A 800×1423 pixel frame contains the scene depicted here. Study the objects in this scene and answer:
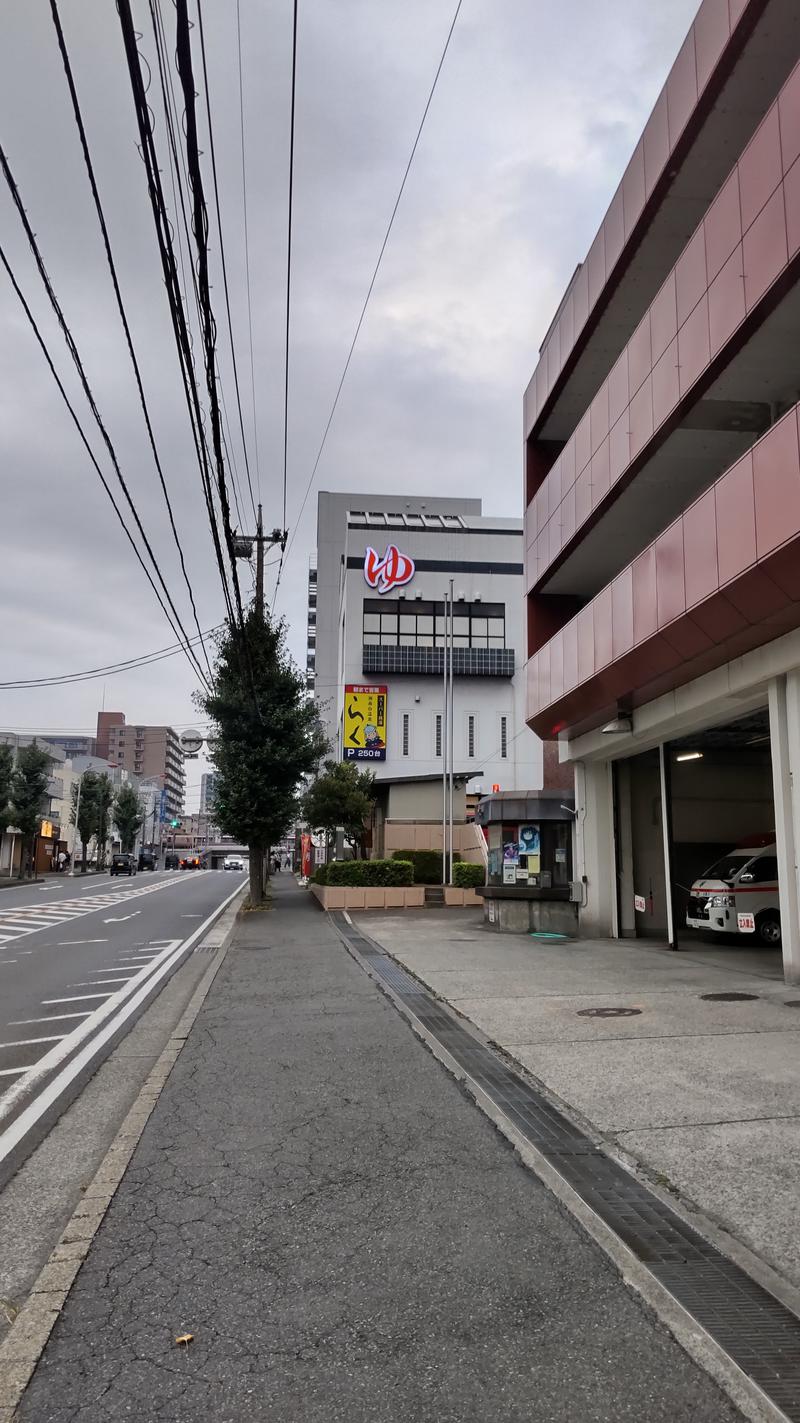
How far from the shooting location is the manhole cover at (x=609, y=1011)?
927cm

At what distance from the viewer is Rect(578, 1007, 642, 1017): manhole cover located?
9.27 meters

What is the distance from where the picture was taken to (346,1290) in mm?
3467

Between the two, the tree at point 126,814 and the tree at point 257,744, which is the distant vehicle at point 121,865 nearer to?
the tree at point 126,814

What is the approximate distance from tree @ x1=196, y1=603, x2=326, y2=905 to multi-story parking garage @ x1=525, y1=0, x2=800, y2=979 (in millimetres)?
9665

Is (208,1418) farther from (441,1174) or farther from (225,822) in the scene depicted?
(225,822)

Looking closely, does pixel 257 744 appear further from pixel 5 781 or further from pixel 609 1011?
pixel 5 781

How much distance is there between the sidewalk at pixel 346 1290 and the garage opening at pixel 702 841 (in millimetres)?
12035

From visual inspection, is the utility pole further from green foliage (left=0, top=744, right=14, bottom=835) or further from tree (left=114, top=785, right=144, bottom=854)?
tree (left=114, top=785, right=144, bottom=854)

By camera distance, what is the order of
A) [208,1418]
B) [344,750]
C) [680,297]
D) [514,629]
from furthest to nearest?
[514,629] < [344,750] < [680,297] < [208,1418]

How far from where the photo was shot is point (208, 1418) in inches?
106

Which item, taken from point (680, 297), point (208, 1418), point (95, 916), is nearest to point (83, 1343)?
point (208, 1418)

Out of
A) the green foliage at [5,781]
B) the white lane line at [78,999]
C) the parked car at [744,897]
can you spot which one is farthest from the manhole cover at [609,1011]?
the green foliage at [5,781]

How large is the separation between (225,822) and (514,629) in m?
34.8

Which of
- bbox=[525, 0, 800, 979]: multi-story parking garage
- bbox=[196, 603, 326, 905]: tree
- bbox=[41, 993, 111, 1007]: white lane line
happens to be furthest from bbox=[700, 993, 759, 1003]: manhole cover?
bbox=[196, 603, 326, 905]: tree
